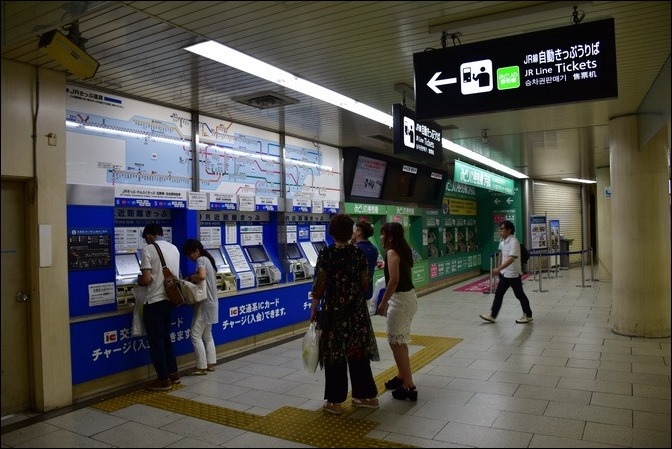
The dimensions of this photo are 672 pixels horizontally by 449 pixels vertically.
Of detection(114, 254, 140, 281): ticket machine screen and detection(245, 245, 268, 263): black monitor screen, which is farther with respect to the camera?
detection(245, 245, 268, 263): black monitor screen

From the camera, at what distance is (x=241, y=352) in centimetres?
595

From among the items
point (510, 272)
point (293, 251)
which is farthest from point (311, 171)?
point (510, 272)

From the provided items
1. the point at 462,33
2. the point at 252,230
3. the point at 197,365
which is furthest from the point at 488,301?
the point at 462,33

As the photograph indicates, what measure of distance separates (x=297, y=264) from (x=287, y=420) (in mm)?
3447

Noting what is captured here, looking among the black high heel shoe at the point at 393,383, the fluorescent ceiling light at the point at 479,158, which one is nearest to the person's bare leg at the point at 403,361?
the black high heel shoe at the point at 393,383

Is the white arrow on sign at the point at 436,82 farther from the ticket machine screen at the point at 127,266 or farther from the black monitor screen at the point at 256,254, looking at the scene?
the black monitor screen at the point at 256,254

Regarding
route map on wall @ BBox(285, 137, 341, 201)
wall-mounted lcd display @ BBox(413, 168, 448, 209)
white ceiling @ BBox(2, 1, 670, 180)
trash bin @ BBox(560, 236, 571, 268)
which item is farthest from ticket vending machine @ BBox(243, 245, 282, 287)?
trash bin @ BBox(560, 236, 571, 268)

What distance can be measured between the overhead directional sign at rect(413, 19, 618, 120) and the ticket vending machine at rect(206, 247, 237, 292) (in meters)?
3.28

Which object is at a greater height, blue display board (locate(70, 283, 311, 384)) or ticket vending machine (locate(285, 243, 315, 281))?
ticket vending machine (locate(285, 243, 315, 281))

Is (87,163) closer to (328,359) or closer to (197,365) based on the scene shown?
(197,365)

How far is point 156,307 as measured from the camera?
15.0ft

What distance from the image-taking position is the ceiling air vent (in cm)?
527

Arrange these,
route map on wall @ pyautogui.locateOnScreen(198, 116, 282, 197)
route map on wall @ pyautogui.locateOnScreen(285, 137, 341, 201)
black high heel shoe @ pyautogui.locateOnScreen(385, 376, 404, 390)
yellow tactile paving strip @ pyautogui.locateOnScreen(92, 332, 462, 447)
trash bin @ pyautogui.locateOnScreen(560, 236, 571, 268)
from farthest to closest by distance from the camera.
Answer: trash bin @ pyautogui.locateOnScreen(560, 236, 571, 268) < route map on wall @ pyautogui.locateOnScreen(285, 137, 341, 201) < route map on wall @ pyautogui.locateOnScreen(198, 116, 282, 197) < black high heel shoe @ pyautogui.locateOnScreen(385, 376, 404, 390) < yellow tactile paving strip @ pyautogui.locateOnScreen(92, 332, 462, 447)

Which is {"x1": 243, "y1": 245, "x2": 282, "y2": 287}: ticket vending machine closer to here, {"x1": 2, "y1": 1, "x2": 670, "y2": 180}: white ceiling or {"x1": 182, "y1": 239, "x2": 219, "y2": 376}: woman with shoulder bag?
{"x1": 182, "y1": 239, "x2": 219, "y2": 376}: woman with shoulder bag
